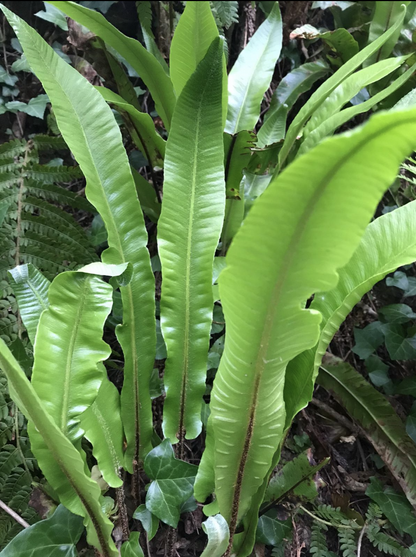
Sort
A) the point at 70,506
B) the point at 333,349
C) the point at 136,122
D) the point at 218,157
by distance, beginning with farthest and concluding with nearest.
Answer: the point at 333,349, the point at 136,122, the point at 218,157, the point at 70,506

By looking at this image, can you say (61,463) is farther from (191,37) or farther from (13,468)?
(191,37)

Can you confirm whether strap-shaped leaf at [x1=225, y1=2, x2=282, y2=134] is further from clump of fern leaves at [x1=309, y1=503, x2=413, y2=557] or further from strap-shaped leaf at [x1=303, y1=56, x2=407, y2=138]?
clump of fern leaves at [x1=309, y1=503, x2=413, y2=557]

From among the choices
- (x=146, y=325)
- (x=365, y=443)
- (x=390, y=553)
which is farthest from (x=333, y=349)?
(x=146, y=325)

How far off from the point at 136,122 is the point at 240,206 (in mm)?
297

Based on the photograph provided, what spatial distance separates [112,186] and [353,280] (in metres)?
0.41

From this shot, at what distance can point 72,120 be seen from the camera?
2.17ft

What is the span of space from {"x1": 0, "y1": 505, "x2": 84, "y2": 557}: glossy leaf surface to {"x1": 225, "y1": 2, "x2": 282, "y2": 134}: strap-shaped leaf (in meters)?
0.82

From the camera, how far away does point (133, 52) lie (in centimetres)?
81

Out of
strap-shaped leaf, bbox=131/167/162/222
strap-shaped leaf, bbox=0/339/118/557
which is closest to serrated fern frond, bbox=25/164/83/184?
strap-shaped leaf, bbox=131/167/162/222

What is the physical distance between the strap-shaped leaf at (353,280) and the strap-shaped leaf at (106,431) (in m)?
0.27

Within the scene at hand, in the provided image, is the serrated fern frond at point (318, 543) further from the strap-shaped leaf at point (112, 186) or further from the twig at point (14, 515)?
the twig at point (14, 515)

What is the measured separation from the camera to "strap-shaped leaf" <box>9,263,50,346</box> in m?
0.60

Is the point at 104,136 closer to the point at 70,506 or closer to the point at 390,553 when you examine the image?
the point at 70,506

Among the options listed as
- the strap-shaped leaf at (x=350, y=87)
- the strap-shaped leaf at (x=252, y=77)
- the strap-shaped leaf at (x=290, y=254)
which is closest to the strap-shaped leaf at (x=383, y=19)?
the strap-shaped leaf at (x=252, y=77)
